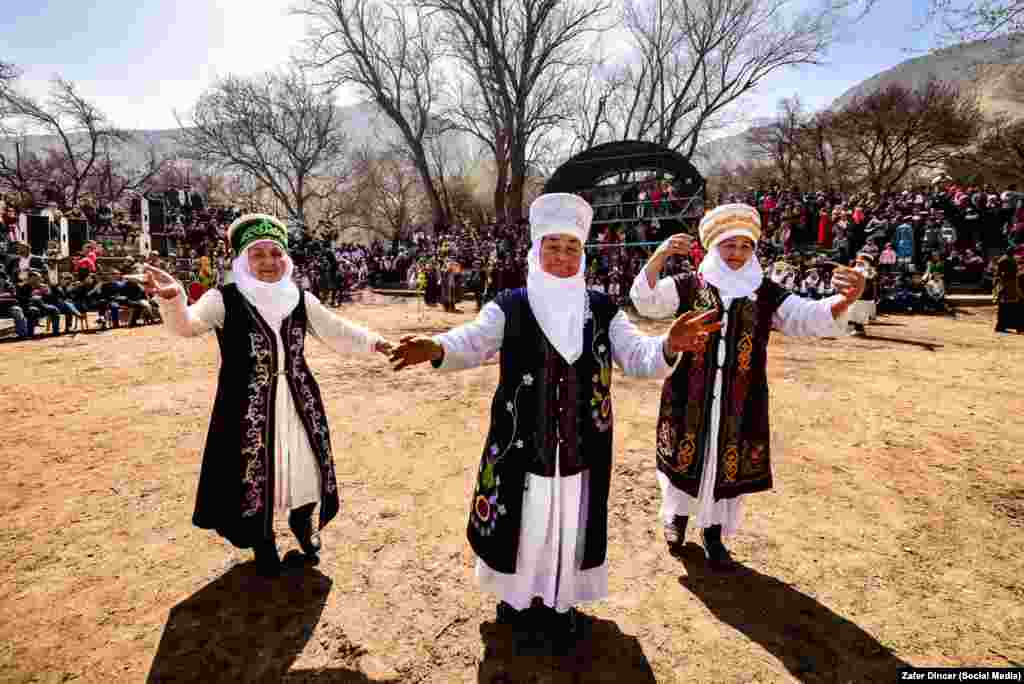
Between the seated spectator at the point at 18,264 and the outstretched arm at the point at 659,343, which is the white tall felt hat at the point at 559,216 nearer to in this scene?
the outstretched arm at the point at 659,343

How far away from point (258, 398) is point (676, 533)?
8.51 ft

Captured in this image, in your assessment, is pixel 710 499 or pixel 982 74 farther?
pixel 982 74

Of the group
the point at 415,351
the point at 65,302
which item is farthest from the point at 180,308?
the point at 65,302

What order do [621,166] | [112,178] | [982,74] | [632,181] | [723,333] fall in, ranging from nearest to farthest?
1. [723,333]
2. [982,74]
3. [621,166]
4. [632,181]
5. [112,178]

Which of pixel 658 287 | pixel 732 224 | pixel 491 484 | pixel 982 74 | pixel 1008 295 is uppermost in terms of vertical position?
pixel 982 74

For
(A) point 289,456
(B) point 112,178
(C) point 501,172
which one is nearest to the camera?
(A) point 289,456

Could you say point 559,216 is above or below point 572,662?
above

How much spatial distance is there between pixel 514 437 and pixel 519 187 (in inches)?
1006

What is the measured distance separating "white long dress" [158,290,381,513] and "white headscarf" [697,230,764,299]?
1.98 meters

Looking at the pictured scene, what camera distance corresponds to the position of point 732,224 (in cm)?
290

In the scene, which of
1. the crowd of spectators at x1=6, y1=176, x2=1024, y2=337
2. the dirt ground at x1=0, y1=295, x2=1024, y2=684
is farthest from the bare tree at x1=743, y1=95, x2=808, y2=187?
the dirt ground at x1=0, y1=295, x2=1024, y2=684

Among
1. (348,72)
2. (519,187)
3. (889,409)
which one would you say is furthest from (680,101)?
(889,409)

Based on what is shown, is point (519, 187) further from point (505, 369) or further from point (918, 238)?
point (505, 369)

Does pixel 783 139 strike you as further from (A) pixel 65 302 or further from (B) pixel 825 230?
(A) pixel 65 302
